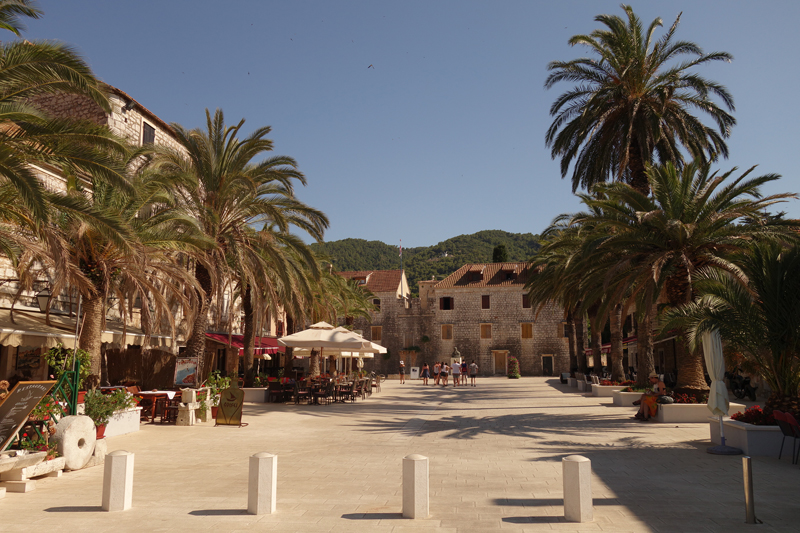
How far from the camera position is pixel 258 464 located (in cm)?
579

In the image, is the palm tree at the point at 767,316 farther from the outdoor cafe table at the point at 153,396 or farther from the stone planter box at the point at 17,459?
the outdoor cafe table at the point at 153,396

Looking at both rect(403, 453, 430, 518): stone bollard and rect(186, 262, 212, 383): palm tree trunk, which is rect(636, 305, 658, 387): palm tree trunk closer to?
rect(186, 262, 212, 383): palm tree trunk

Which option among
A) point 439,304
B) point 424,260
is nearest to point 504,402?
point 439,304

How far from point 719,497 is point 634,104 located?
547 inches

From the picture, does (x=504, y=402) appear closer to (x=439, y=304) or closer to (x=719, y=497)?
(x=719, y=497)

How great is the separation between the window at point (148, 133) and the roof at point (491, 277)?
30.7 meters

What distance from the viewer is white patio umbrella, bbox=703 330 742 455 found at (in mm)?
9383

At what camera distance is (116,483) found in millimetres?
5848

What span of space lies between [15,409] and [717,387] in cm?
1074

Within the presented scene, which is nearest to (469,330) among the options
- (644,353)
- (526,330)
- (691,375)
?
(526,330)

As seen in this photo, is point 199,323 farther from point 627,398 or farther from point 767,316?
point 767,316

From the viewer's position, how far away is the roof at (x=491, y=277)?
49062 millimetres

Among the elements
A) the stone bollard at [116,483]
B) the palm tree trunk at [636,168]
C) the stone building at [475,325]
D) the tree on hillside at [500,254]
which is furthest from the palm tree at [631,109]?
the tree on hillside at [500,254]

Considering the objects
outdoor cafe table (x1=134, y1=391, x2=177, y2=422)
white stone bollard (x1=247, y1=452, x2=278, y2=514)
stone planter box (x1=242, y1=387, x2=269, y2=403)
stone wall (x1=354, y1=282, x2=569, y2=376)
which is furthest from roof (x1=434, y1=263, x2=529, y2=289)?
white stone bollard (x1=247, y1=452, x2=278, y2=514)
